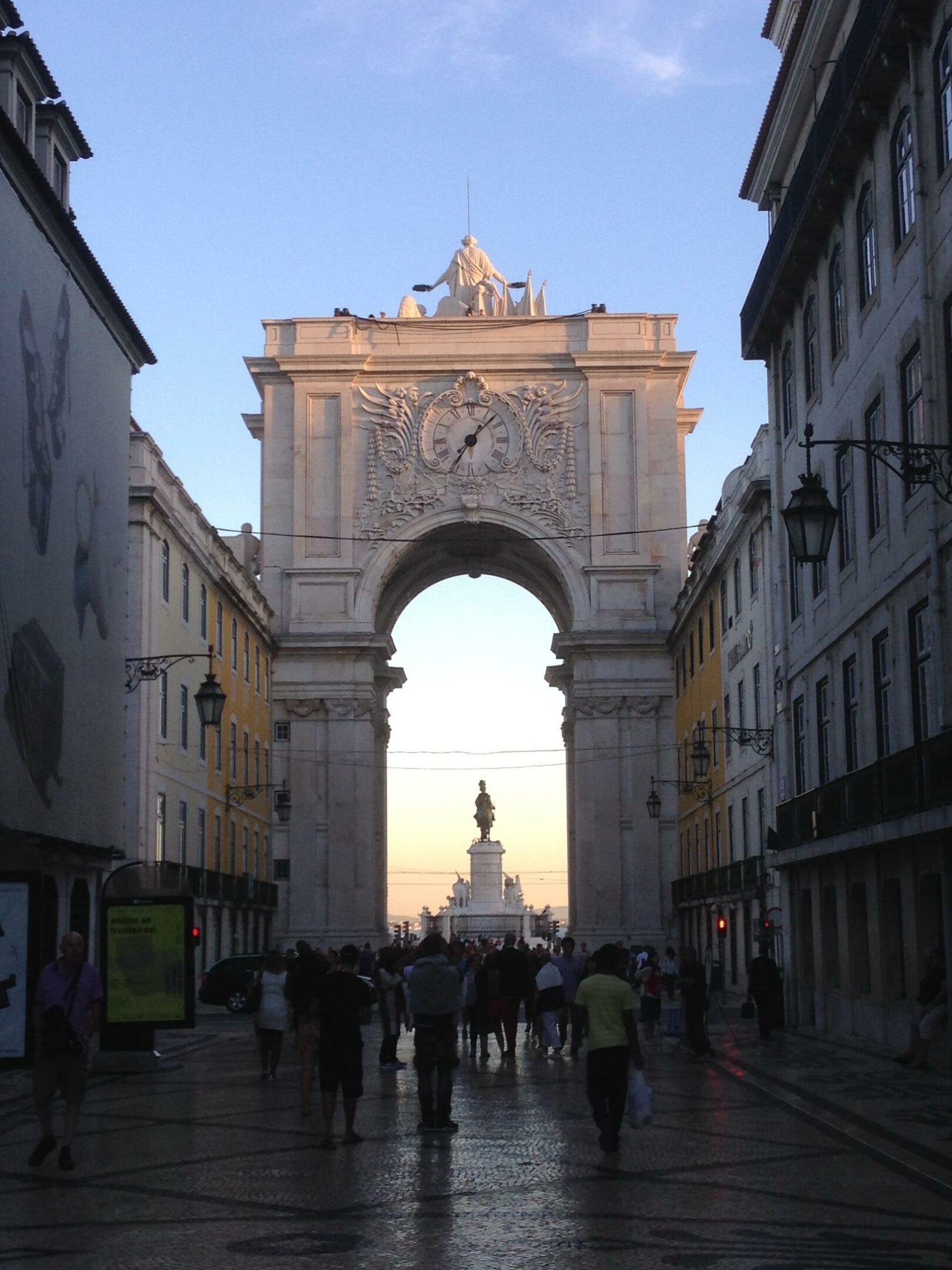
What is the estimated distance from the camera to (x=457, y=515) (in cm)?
6675

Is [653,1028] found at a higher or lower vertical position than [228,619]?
lower

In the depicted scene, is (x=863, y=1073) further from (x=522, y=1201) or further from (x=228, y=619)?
(x=228, y=619)

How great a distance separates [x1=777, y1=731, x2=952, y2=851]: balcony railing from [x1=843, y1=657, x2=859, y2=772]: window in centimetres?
63

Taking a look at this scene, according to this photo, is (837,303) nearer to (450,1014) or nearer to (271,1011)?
(271,1011)

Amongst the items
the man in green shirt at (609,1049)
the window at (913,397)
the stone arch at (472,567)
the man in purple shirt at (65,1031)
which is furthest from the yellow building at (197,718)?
the man in green shirt at (609,1049)

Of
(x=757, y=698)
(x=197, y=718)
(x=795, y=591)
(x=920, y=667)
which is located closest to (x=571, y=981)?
(x=920, y=667)

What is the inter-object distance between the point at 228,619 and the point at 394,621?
21379 mm

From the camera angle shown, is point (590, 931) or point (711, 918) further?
point (590, 931)

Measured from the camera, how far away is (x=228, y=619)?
5531 centimetres

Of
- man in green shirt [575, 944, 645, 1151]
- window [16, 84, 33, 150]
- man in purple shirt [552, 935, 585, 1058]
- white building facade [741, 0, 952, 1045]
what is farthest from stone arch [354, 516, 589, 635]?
man in green shirt [575, 944, 645, 1151]

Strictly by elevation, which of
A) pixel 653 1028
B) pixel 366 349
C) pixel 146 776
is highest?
pixel 366 349

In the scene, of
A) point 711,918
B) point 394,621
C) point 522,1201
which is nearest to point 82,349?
point 522,1201

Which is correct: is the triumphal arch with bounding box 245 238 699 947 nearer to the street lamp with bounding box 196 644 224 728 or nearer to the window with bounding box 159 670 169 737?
the window with bounding box 159 670 169 737

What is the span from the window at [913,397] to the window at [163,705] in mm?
23955
